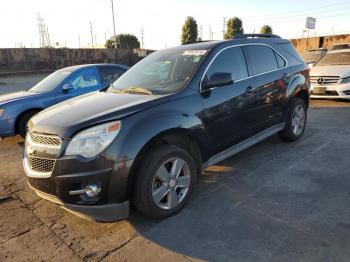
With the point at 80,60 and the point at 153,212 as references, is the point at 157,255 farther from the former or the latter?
the point at 80,60

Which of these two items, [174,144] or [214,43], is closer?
[174,144]

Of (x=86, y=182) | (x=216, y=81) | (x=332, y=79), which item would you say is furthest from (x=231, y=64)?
(x=332, y=79)

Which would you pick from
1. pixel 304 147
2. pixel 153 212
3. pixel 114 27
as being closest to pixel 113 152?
pixel 153 212

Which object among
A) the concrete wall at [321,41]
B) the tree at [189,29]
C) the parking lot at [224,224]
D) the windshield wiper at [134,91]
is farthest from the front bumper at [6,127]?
the tree at [189,29]

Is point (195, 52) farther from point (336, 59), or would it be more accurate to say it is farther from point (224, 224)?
point (336, 59)

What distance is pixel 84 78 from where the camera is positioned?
7.78m

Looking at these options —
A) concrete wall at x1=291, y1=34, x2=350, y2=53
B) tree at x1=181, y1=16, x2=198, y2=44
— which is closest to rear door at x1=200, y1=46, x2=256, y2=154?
concrete wall at x1=291, y1=34, x2=350, y2=53

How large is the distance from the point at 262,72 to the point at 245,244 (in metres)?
2.68

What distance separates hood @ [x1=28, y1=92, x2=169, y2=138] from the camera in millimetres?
3033

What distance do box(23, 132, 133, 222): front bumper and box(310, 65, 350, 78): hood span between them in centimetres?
815

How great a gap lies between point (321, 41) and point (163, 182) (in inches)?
1221

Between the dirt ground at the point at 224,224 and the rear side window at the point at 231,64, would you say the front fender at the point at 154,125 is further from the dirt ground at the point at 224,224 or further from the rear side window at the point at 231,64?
the dirt ground at the point at 224,224

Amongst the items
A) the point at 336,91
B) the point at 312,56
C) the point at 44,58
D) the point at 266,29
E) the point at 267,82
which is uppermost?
the point at 266,29

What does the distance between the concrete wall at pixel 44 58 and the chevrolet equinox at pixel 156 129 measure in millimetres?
30038
